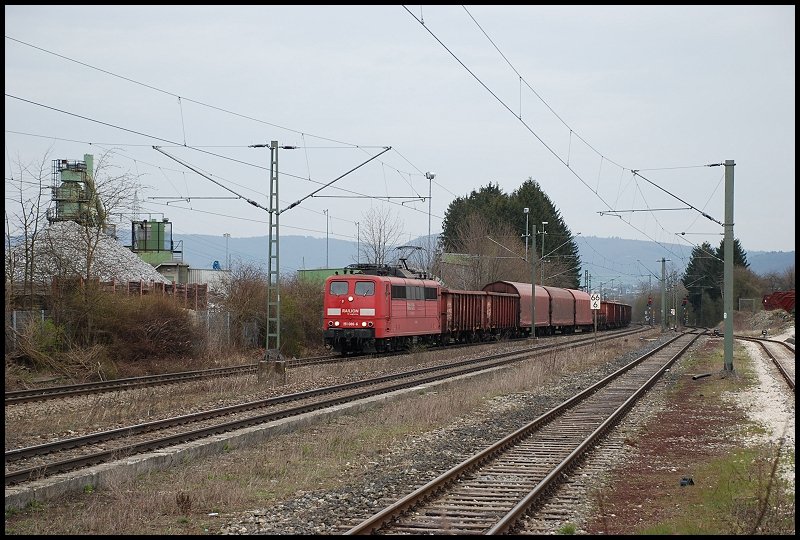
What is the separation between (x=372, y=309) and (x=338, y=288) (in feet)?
6.63

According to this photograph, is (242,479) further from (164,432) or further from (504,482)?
(164,432)

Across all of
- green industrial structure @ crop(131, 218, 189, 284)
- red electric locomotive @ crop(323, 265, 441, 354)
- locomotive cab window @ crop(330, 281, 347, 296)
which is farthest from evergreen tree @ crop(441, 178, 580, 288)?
locomotive cab window @ crop(330, 281, 347, 296)

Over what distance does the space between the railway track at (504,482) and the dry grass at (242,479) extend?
176 cm

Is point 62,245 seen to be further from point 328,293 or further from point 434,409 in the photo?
point 434,409

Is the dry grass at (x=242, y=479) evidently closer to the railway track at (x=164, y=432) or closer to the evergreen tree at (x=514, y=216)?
the railway track at (x=164, y=432)

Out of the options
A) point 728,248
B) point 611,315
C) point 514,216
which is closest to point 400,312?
point 728,248

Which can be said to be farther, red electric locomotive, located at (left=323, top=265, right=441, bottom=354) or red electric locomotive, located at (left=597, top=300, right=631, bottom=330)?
red electric locomotive, located at (left=597, top=300, right=631, bottom=330)

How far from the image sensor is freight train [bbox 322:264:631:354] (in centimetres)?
3581

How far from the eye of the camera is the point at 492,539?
874cm

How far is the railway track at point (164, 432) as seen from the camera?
41.7 ft

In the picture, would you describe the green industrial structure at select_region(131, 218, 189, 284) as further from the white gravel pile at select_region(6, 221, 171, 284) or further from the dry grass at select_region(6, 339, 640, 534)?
the dry grass at select_region(6, 339, 640, 534)

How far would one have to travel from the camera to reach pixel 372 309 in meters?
35.6

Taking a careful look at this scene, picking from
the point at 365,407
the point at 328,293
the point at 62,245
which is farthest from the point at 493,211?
the point at 365,407

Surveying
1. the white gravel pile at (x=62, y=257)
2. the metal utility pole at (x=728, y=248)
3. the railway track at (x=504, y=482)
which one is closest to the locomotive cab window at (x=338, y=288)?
the white gravel pile at (x=62, y=257)
